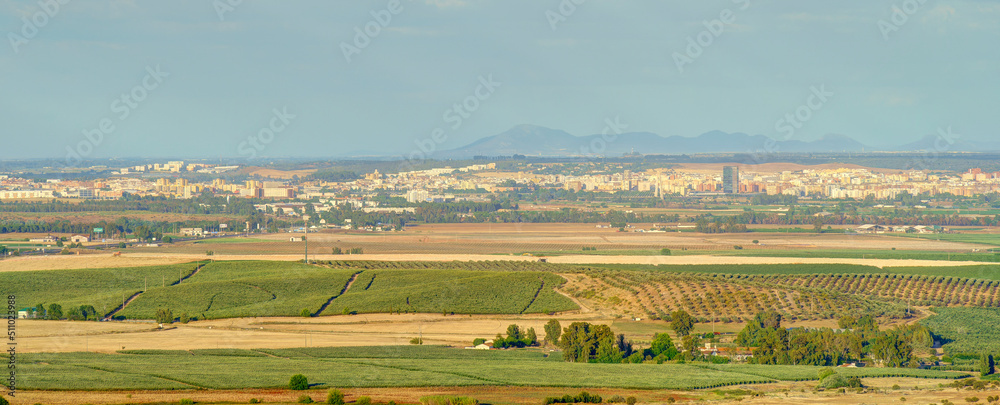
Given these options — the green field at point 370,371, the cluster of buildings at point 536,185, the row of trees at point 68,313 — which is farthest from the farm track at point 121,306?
the cluster of buildings at point 536,185

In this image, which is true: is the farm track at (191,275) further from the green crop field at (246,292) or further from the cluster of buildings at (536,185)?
the cluster of buildings at (536,185)

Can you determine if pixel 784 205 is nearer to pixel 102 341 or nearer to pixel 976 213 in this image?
pixel 976 213

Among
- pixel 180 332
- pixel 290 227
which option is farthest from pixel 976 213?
pixel 180 332

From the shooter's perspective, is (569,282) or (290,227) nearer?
(569,282)

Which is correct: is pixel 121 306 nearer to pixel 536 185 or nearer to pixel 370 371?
pixel 370 371

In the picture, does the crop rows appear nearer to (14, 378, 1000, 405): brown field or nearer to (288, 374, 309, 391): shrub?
(14, 378, 1000, 405): brown field
